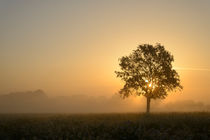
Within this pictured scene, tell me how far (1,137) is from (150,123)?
1231 centimetres

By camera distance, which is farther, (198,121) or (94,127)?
(198,121)

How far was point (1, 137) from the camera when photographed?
2036 cm

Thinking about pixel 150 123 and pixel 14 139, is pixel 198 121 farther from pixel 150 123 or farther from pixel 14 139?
pixel 14 139

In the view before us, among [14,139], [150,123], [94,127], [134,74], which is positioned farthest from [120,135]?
[134,74]

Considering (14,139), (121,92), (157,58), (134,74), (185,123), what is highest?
(157,58)

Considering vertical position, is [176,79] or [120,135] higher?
[176,79]

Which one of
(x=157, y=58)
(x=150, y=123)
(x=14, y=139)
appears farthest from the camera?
(x=157, y=58)

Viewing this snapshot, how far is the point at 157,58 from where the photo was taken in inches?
2019

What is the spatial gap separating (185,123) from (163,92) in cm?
2999

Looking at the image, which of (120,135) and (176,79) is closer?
(120,135)

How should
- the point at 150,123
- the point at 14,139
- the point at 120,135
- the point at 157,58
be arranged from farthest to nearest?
the point at 157,58, the point at 150,123, the point at 14,139, the point at 120,135

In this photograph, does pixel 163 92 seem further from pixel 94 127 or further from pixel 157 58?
pixel 94 127

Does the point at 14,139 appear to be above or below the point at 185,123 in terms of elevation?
below

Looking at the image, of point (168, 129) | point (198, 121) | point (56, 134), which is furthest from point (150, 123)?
point (56, 134)
